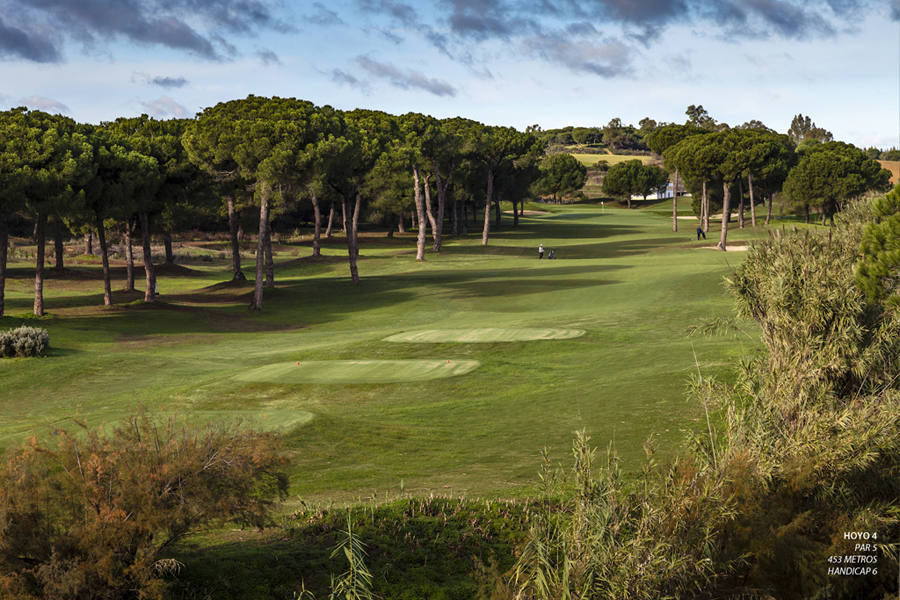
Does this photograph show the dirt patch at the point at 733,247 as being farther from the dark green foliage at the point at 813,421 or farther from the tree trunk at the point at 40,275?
the tree trunk at the point at 40,275

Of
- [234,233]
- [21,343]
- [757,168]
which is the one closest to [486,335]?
[21,343]

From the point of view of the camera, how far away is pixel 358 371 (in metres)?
28.6

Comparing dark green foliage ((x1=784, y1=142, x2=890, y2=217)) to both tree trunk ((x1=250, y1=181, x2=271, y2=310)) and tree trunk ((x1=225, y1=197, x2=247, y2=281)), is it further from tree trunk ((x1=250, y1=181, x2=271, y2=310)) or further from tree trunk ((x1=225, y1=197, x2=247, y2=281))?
tree trunk ((x1=250, y1=181, x2=271, y2=310))

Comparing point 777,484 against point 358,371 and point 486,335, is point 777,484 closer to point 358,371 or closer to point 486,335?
point 358,371

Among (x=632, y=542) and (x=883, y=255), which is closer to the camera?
(x=632, y=542)

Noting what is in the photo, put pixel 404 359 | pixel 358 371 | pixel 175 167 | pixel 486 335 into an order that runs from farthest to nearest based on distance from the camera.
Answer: pixel 175 167 < pixel 486 335 < pixel 404 359 < pixel 358 371

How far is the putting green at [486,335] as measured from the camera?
1323 inches

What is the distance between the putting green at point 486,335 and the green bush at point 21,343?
1376 cm

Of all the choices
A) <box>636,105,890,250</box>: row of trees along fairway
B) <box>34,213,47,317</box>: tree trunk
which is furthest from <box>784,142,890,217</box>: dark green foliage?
<box>34,213,47,317</box>: tree trunk

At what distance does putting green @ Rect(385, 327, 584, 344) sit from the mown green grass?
0.70m

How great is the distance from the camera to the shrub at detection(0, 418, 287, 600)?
8672 millimetres

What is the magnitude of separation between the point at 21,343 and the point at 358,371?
13179 millimetres

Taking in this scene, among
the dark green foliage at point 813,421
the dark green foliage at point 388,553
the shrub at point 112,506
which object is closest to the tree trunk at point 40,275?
the dark green foliage at point 388,553

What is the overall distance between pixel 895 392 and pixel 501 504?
815 centimetres
